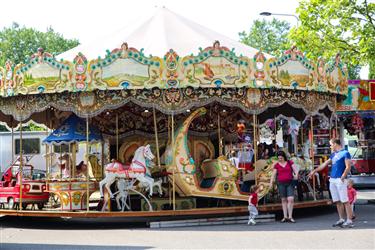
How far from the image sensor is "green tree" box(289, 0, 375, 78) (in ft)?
90.3

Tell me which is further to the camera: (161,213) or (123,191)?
(123,191)

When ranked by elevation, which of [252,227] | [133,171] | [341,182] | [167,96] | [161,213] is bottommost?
[252,227]

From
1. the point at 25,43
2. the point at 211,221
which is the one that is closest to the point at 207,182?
the point at 211,221

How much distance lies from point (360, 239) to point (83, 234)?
5777mm

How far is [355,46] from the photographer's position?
93.1 feet

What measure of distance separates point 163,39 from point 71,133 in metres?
3.46

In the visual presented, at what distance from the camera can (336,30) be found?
93.0 ft

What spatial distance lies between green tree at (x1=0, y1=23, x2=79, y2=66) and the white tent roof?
49656mm

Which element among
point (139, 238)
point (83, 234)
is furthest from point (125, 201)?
point (139, 238)

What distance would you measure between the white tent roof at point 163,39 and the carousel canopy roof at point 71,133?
170cm

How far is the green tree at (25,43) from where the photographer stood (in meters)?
67.4

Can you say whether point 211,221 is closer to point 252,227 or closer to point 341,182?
point 252,227

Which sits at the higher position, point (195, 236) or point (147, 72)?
point (147, 72)

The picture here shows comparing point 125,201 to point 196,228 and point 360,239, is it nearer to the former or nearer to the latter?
point 196,228
